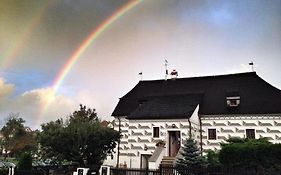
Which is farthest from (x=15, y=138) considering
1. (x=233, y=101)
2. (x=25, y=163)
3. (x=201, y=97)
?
(x=233, y=101)

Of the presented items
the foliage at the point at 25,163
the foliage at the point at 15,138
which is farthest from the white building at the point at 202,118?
the foliage at the point at 15,138

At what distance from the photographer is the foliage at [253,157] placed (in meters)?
16.6

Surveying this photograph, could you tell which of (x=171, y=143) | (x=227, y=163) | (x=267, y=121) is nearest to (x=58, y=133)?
(x=171, y=143)

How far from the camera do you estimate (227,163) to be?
17375 millimetres

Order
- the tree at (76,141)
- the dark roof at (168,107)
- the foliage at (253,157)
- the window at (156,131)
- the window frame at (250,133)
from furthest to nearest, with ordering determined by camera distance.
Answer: the window at (156,131)
the dark roof at (168,107)
the window frame at (250,133)
the tree at (76,141)
the foliage at (253,157)

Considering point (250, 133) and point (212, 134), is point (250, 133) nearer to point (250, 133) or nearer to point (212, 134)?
point (250, 133)

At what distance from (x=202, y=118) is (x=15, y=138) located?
34993mm

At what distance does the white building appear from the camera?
24734mm

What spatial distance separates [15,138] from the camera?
4850 cm

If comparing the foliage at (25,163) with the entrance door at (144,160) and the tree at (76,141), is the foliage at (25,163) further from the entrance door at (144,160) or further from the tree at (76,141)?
the entrance door at (144,160)

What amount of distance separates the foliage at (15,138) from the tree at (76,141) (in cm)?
2400

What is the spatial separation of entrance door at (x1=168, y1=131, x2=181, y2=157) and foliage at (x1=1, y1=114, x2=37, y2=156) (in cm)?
Answer: 2757

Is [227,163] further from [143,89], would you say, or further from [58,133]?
[143,89]

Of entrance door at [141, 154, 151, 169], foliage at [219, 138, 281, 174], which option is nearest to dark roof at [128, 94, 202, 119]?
entrance door at [141, 154, 151, 169]
